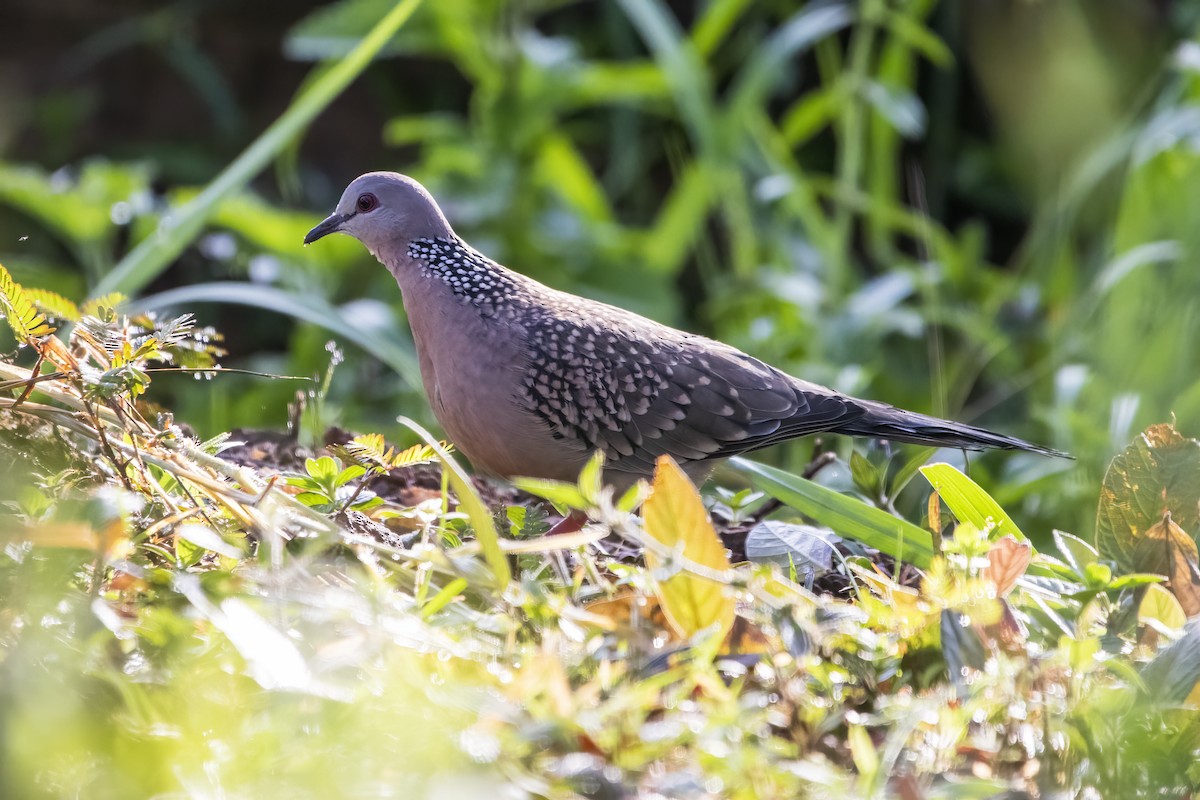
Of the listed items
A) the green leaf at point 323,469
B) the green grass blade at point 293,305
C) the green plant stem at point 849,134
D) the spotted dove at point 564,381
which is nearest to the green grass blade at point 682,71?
the green plant stem at point 849,134

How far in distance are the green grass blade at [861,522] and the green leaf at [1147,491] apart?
0.25m

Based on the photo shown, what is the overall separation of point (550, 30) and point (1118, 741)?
A: 6140 mm

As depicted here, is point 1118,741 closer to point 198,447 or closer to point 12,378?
point 198,447

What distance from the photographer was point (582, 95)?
539cm

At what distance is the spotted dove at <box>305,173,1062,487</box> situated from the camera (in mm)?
2660

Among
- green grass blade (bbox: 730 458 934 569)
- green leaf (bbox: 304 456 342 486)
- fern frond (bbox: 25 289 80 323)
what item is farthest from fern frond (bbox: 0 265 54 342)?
green grass blade (bbox: 730 458 934 569)

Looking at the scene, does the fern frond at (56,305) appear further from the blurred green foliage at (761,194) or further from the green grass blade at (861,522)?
the blurred green foliage at (761,194)

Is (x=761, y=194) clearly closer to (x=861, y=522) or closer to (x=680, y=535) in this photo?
(x=861, y=522)

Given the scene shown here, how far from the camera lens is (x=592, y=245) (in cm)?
544

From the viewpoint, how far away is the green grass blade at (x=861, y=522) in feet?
6.15

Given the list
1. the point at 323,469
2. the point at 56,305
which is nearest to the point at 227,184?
the point at 56,305

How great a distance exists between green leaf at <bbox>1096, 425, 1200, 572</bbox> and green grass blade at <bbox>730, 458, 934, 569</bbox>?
0.83ft

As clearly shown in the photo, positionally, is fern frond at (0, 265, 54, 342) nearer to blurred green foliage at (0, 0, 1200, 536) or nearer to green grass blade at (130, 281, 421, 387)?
green grass blade at (130, 281, 421, 387)

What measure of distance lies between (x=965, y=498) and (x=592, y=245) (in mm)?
3711
